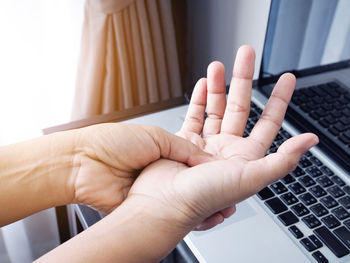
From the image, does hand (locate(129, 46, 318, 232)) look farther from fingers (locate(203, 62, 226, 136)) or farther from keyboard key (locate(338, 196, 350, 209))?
keyboard key (locate(338, 196, 350, 209))

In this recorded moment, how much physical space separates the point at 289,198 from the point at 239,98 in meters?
0.20

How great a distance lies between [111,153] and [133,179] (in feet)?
0.24

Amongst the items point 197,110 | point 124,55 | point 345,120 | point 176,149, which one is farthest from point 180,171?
point 124,55

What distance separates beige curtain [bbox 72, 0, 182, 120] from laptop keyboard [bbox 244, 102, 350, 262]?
67 cm

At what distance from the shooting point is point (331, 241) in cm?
57

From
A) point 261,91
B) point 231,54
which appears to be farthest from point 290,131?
point 231,54

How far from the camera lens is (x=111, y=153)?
61 cm

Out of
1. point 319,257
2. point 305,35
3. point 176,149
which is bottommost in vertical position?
point 319,257

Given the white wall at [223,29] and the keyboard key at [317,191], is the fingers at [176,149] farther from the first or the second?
the white wall at [223,29]

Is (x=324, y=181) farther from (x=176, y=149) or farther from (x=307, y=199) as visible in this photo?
(x=176, y=149)

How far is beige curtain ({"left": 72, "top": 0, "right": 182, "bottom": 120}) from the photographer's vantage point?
43.6 inches

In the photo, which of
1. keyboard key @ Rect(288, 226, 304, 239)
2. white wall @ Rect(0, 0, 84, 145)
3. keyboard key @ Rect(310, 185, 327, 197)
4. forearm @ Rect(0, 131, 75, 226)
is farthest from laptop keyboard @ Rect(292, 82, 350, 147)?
white wall @ Rect(0, 0, 84, 145)

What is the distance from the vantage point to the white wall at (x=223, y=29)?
40.6 inches

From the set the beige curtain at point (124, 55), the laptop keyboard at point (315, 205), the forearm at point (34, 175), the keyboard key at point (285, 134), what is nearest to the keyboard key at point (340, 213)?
the laptop keyboard at point (315, 205)
